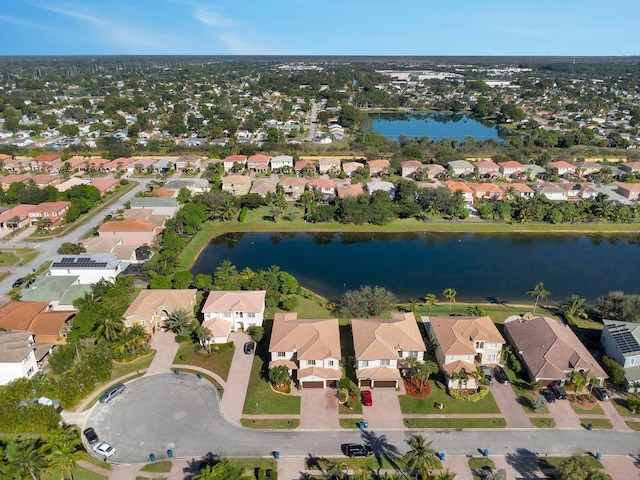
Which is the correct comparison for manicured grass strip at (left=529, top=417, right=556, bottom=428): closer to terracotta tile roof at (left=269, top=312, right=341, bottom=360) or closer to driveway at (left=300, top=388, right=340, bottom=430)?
driveway at (left=300, top=388, right=340, bottom=430)

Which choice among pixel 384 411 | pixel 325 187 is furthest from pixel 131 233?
pixel 384 411

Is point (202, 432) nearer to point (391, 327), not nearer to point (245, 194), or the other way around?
point (391, 327)

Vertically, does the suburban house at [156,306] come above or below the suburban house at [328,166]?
below

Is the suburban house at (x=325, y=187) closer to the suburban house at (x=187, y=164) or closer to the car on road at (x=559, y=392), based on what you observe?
the suburban house at (x=187, y=164)

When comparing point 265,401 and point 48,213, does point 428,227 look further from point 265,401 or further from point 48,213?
point 48,213

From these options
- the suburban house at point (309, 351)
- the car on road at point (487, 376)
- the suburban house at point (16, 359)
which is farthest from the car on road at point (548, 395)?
the suburban house at point (16, 359)

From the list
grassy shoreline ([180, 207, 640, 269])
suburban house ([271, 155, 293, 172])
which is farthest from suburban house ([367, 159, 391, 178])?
grassy shoreline ([180, 207, 640, 269])
